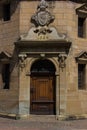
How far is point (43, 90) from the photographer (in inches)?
854

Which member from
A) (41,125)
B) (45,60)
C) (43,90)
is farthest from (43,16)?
(41,125)

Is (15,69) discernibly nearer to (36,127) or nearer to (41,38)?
(41,38)

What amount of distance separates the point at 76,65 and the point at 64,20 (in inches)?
105

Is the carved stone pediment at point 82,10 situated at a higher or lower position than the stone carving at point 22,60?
higher

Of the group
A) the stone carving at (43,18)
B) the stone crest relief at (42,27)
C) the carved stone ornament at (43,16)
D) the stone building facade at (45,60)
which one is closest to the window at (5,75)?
the stone building facade at (45,60)

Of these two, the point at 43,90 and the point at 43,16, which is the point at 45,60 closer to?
the point at 43,90

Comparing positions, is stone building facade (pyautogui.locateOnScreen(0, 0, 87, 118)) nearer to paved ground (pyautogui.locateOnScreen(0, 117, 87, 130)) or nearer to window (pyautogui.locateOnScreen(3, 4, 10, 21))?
paved ground (pyautogui.locateOnScreen(0, 117, 87, 130))

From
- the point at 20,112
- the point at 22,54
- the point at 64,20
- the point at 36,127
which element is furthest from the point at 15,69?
the point at 36,127

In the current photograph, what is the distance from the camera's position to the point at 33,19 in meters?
21.6

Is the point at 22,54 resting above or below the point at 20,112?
above

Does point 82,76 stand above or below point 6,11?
below

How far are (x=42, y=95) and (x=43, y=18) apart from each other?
4.30 meters

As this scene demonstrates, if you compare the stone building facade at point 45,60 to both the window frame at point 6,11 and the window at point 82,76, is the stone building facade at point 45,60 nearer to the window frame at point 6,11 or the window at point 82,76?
the window at point 82,76

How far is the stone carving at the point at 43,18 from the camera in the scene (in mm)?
21422
